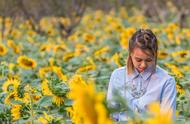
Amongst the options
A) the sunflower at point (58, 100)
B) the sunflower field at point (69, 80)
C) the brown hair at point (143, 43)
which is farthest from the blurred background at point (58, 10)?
the brown hair at point (143, 43)

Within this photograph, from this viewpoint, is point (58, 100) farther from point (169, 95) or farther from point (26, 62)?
point (26, 62)

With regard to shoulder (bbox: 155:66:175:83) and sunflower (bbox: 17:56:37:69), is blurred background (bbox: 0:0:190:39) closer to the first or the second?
sunflower (bbox: 17:56:37:69)

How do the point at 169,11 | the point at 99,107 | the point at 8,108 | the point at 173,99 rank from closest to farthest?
the point at 99,107
the point at 173,99
the point at 8,108
the point at 169,11

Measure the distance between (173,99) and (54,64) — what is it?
123 inches

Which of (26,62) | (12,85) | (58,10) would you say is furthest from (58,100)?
(58,10)

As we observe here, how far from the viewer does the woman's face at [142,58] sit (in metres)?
2.54

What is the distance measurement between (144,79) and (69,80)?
0.76 metres

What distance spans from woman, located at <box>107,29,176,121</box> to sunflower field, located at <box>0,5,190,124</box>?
10 cm

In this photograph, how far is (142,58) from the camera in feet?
8.34

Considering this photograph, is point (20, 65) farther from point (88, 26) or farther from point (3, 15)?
point (88, 26)

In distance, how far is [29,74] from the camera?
213 inches

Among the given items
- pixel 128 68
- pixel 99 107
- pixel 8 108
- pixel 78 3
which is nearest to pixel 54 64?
pixel 8 108

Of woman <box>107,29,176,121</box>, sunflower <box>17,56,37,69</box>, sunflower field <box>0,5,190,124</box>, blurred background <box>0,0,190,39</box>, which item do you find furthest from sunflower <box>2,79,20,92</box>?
blurred background <box>0,0,190,39</box>

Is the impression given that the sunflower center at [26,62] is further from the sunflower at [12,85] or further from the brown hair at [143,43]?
the brown hair at [143,43]
